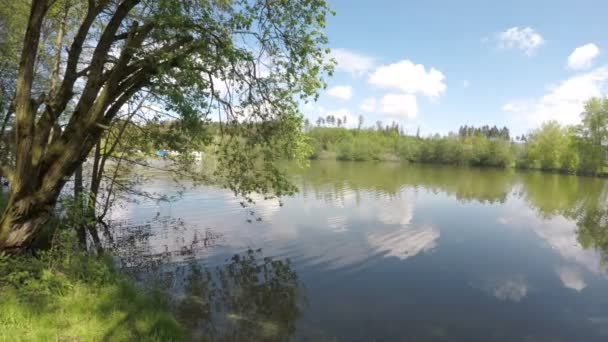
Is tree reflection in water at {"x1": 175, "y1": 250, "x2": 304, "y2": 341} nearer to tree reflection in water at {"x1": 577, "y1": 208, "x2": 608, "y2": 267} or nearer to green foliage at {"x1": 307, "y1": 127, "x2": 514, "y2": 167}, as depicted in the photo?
tree reflection in water at {"x1": 577, "y1": 208, "x2": 608, "y2": 267}

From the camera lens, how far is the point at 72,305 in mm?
5828

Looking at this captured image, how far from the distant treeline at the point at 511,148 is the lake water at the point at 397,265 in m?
25.3

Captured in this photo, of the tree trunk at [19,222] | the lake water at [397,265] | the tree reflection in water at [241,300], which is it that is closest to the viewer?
the tree trunk at [19,222]

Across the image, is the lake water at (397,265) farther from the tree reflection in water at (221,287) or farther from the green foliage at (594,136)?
the green foliage at (594,136)

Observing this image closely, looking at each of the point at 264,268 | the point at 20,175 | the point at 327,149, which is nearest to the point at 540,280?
the point at 264,268

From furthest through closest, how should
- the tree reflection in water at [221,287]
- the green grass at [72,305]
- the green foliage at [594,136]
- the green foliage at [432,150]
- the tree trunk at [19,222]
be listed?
the green foliage at [432,150] < the green foliage at [594,136] < the tree reflection in water at [221,287] < the tree trunk at [19,222] < the green grass at [72,305]

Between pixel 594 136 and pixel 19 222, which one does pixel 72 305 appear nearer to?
pixel 19 222

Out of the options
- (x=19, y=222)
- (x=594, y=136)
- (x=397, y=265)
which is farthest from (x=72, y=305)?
(x=594, y=136)

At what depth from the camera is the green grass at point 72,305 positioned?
5.07m

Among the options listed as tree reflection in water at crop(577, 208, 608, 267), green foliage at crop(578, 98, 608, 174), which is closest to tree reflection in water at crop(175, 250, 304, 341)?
tree reflection in water at crop(577, 208, 608, 267)

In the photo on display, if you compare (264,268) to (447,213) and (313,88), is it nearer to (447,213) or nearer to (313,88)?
(313,88)

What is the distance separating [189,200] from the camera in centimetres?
2267

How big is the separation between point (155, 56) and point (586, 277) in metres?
14.7

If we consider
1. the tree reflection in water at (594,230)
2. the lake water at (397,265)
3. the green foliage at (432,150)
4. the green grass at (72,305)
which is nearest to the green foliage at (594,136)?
the green foliage at (432,150)
